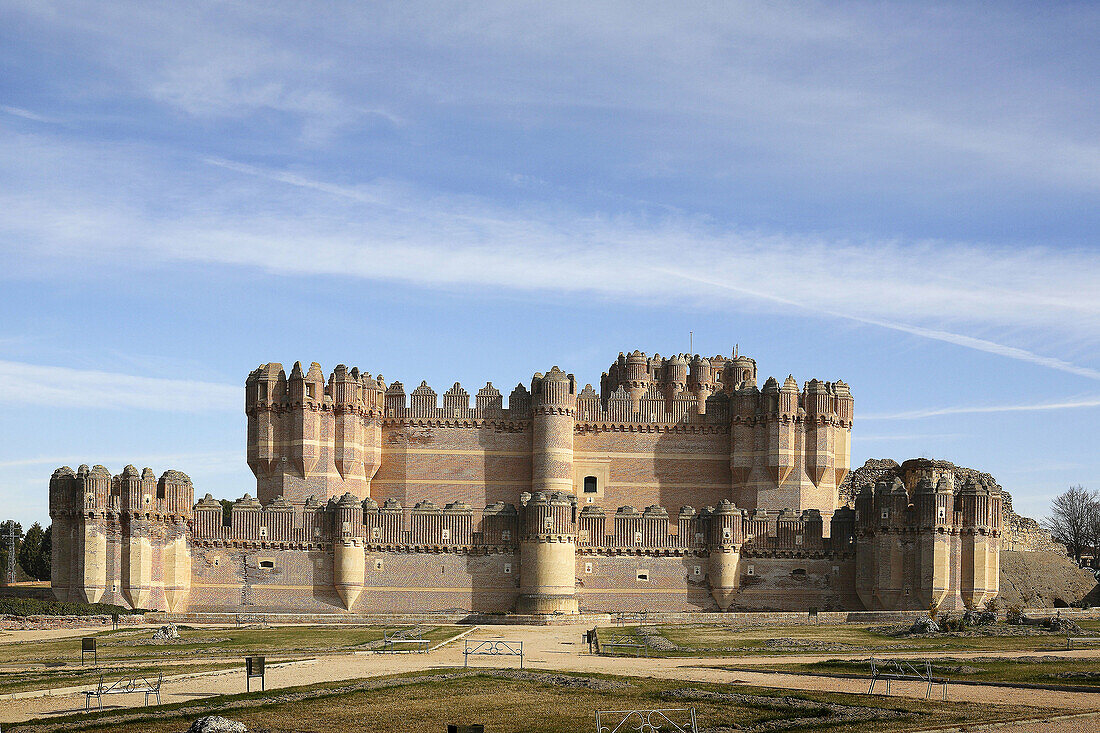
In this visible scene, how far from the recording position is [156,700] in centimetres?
3192

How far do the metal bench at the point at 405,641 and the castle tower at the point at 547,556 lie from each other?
13893mm

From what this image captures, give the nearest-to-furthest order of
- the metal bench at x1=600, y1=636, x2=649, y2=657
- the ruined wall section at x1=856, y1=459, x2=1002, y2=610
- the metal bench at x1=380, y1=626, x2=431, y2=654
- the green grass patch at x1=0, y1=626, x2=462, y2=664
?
the green grass patch at x1=0, y1=626, x2=462, y2=664 < the metal bench at x1=600, y1=636, x2=649, y2=657 < the metal bench at x1=380, y1=626, x2=431, y2=654 < the ruined wall section at x1=856, y1=459, x2=1002, y2=610

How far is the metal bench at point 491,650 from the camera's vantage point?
1630 inches

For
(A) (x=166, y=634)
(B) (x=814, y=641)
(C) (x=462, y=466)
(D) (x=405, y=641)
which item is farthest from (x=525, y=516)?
(B) (x=814, y=641)

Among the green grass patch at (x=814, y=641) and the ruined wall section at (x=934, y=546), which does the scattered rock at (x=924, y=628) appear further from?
the ruined wall section at (x=934, y=546)

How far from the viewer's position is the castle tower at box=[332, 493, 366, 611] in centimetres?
6988

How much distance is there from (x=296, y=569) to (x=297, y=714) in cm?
4155

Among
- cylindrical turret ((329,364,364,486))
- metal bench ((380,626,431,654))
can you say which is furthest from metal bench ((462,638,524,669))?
cylindrical turret ((329,364,364,486))

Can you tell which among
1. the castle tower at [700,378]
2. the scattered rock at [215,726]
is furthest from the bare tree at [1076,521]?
the scattered rock at [215,726]

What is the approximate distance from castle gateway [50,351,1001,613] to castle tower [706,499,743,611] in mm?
96

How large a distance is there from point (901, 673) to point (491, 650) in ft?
48.5

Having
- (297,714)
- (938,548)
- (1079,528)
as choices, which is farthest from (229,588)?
(1079,528)

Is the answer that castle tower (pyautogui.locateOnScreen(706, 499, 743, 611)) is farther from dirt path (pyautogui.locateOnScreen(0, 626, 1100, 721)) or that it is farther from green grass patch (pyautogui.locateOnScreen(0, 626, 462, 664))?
dirt path (pyautogui.locateOnScreen(0, 626, 1100, 721))

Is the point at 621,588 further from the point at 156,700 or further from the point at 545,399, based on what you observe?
the point at 156,700
